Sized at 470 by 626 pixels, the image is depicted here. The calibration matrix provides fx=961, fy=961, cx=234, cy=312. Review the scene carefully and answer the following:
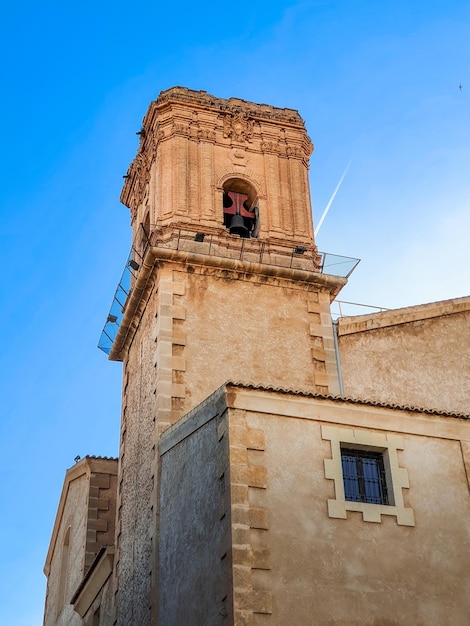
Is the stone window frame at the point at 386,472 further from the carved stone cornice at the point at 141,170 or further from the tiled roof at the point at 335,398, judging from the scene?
the carved stone cornice at the point at 141,170

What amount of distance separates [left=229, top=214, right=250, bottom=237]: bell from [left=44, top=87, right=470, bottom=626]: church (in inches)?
1.4

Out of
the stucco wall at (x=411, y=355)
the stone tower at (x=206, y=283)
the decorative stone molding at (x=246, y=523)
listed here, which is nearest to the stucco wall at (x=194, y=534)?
the decorative stone molding at (x=246, y=523)

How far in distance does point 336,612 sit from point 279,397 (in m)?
3.07

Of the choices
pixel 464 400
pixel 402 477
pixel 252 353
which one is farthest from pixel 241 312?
pixel 402 477

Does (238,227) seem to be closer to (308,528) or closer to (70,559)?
(308,528)

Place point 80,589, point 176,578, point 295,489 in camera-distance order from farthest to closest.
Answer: point 80,589 → point 176,578 → point 295,489

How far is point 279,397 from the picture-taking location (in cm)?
1373

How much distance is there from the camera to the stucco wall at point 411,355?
59.6ft

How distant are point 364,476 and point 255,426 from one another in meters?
1.81

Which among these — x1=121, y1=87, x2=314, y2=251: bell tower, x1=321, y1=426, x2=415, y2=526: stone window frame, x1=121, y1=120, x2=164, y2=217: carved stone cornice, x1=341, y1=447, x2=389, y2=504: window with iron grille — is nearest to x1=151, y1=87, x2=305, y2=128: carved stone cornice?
x1=121, y1=87, x2=314, y2=251: bell tower

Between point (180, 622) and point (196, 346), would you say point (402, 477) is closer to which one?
point (180, 622)

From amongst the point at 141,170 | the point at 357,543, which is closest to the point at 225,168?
the point at 141,170

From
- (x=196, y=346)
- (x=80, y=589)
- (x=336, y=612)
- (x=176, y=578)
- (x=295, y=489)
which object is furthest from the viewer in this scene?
(x=80, y=589)

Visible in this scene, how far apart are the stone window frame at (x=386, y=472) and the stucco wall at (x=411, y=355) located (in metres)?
3.97
